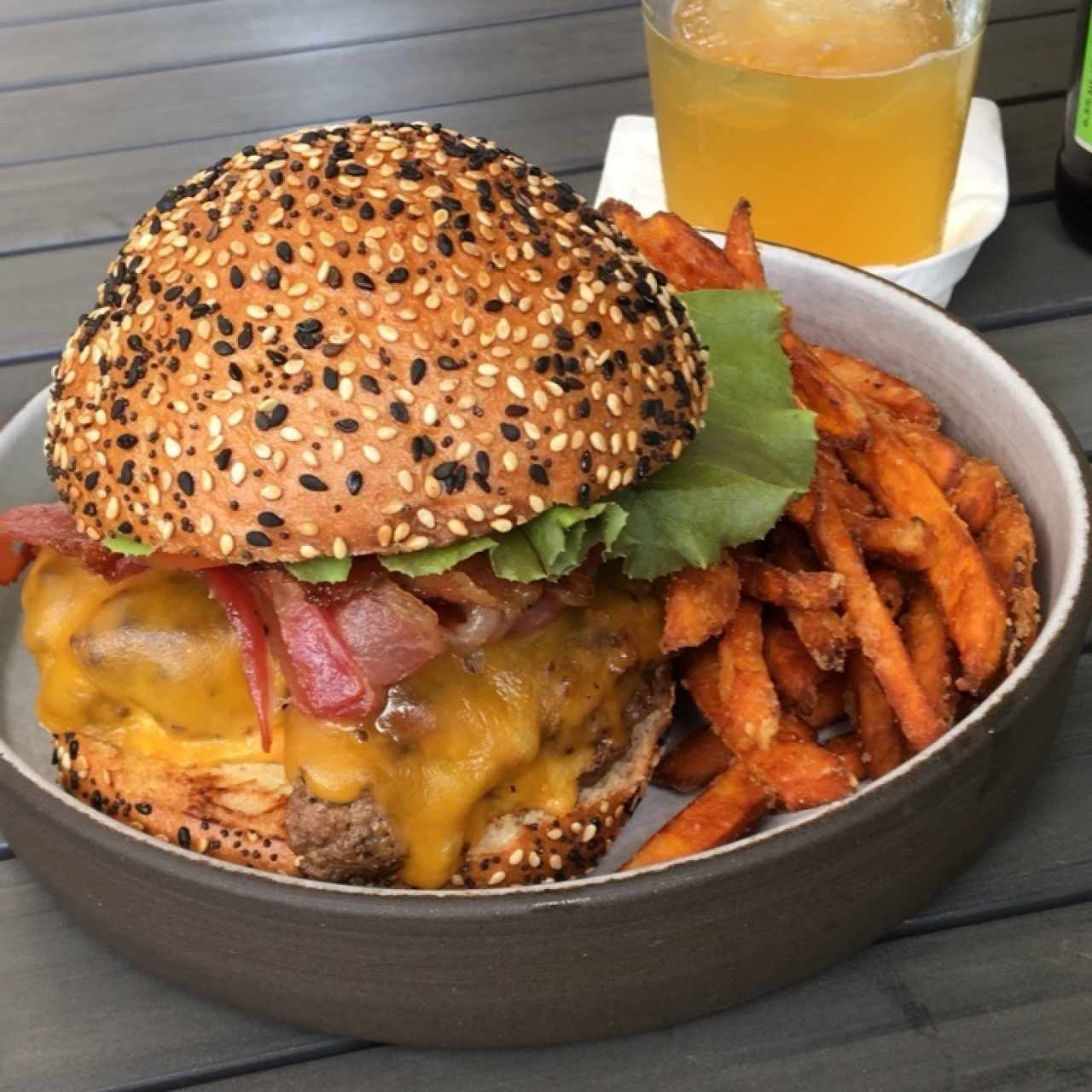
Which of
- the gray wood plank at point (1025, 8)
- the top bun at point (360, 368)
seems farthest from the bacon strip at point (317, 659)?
the gray wood plank at point (1025, 8)

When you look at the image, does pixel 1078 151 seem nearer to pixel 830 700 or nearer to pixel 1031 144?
pixel 1031 144

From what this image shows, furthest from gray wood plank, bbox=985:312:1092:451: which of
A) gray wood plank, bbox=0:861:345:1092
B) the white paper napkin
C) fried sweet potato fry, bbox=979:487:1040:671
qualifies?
gray wood plank, bbox=0:861:345:1092

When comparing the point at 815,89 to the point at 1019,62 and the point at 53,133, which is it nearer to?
the point at 1019,62

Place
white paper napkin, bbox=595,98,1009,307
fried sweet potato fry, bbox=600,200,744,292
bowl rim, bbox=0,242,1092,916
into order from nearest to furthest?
bowl rim, bbox=0,242,1092,916 < fried sweet potato fry, bbox=600,200,744,292 < white paper napkin, bbox=595,98,1009,307

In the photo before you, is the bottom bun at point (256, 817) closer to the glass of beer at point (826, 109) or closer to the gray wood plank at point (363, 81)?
the glass of beer at point (826, 109)

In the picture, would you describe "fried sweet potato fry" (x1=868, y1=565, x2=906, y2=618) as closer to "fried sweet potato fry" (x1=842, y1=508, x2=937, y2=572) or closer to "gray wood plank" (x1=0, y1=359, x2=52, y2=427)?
"fried sweet potato fry" (x1=842, y1=508, x2=937, y2=572)

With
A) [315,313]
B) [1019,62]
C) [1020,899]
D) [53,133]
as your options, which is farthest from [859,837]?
[53,133]

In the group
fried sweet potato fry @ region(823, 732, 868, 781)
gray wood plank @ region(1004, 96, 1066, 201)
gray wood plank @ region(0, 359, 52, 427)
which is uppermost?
gray wood plank @ region(0, 359, 52, 427)
